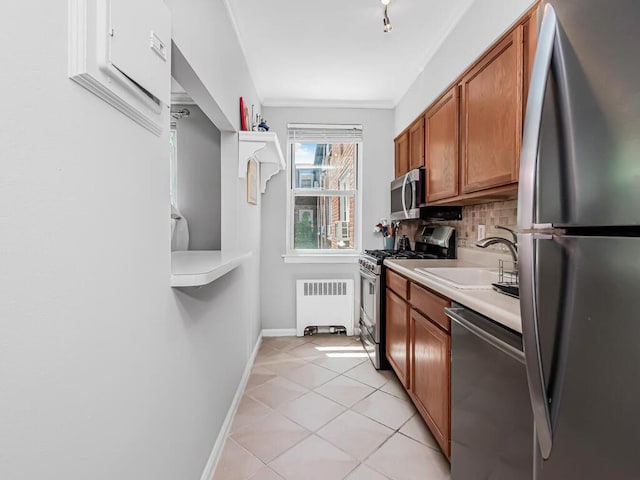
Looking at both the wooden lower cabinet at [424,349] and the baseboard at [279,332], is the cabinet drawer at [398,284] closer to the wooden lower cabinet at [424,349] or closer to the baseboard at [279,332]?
the wooden lower cabinet at [424,349]

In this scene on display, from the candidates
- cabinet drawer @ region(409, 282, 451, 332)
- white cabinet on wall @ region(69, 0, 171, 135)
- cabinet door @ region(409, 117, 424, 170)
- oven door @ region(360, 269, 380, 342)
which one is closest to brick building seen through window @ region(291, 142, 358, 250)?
oven door @ region(360, 269, 380, 342)

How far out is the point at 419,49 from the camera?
2.68 meters

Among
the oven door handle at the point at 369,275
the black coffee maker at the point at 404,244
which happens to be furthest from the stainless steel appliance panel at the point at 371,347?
the black coffee maker at the point at 404,244

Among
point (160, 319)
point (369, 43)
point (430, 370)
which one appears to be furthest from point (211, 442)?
point (369, 43)

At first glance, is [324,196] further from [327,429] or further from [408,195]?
[327,429]

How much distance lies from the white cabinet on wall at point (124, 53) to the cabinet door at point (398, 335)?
75.1 inches

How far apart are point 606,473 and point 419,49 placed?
2830 millimetres

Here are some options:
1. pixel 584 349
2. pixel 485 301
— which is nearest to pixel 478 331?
pixel 485 301

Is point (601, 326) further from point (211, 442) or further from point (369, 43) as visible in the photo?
point (369, 43)

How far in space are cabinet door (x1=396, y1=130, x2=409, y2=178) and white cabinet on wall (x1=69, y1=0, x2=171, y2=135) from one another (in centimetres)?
269

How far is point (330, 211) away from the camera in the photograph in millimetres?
3979

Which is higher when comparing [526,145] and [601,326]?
[526,145]

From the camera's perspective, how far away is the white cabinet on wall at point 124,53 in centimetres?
63

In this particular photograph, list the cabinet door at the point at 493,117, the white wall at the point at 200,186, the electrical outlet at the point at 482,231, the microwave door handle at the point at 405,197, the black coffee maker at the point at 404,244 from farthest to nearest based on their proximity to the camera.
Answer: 1. the black coffee maker at the point at 404,244
2. the microwave door handle at the point at 405,197
3. the white wall at the point at 200,186
4. the electrical outlet at the point at 482,231
5. the cabinet door at the point at 493,117
